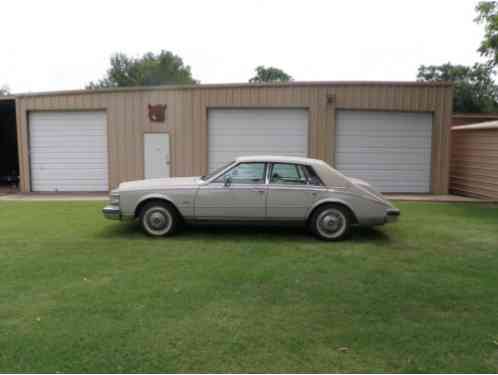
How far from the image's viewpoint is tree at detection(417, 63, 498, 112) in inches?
1684

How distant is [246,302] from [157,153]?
31.6 feet

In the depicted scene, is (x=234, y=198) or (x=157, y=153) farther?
(x=157, y=153)

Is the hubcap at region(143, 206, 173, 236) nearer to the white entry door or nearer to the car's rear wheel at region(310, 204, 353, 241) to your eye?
the car's rear wheel at region(310, 204, 353, 241)

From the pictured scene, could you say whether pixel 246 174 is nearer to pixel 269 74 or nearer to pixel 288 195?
pixel 288 195

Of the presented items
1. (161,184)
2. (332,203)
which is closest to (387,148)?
(332,203)

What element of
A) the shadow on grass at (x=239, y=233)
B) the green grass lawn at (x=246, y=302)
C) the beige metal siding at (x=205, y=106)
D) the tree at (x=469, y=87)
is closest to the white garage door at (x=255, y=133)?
the beige metal siding at (x=205, y=106)

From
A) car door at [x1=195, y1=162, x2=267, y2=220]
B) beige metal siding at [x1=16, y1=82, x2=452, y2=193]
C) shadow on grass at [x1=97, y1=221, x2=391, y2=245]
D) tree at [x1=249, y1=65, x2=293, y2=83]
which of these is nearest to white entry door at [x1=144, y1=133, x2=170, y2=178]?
beige metal siding at [x1=16, y1=82, x2=452, y2=193]

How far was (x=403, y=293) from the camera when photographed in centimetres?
454

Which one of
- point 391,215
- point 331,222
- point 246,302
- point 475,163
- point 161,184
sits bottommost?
point 246,302

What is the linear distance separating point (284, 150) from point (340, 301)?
9.16 metres

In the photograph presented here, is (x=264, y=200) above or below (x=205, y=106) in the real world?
below

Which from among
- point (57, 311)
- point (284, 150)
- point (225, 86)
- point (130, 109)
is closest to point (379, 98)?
point (284, 150)

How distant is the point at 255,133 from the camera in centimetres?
1316

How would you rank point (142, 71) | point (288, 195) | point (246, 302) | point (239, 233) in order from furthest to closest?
1. point (142, 71)
2. point (239, 233)
3. point (288, 195)
4. point (246, 302)
